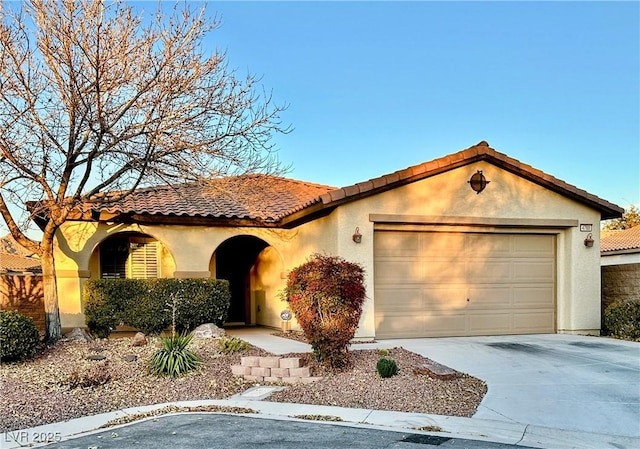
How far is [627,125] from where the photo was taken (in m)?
15.5

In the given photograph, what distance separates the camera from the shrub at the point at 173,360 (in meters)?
8.80

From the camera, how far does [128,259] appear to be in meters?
15.1

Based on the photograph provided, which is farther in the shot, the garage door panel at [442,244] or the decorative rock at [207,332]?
the garage door panel at [442,244]

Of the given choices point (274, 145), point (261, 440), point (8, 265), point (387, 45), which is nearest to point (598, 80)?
point (387, 45)

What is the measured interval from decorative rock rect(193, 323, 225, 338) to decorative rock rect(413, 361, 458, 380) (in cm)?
507

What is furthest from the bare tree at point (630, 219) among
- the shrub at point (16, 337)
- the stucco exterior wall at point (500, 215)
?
the shrub at point (16, 337)

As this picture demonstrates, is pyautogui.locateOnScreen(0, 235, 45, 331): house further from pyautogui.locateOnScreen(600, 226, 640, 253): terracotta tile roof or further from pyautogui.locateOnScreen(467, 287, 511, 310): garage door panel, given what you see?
pyautogui.locateOnScreen(600, 226, 640, 253): terracotta tile roof

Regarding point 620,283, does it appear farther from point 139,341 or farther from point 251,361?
point 139,341

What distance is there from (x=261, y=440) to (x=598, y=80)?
12856 millimetres

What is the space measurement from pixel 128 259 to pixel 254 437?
34.1ft

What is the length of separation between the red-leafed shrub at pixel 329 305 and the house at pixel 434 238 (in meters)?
3.07

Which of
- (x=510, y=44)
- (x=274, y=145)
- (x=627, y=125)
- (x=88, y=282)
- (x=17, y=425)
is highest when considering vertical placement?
(x=510, y=44)

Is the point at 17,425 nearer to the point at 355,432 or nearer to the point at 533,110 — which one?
the point at 355,432

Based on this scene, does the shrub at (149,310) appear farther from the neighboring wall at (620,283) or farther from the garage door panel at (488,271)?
the neighboring wall at (620,283)
